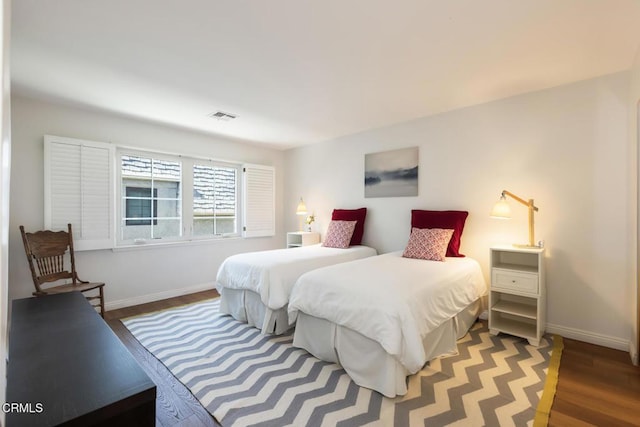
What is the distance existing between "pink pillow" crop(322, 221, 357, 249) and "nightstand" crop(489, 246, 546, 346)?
1684 mm

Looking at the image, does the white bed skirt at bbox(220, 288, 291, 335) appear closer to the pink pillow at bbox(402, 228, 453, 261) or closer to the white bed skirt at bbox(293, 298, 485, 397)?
the white bed skirt at bbox(293, 298, 485, 397)

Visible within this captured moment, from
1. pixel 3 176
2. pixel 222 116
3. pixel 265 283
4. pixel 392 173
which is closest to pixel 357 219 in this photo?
pixel 392 173

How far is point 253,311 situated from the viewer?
2912 millimetres

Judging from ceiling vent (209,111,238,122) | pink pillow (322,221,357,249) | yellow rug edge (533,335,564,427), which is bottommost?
yellow rug edge (533,335,564,427)

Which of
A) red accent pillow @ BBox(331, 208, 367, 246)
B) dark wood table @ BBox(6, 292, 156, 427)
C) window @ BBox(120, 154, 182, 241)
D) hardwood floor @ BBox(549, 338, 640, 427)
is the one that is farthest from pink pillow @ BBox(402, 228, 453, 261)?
window @ BBox(120, 154, 182, 241)

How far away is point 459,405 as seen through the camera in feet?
5.79

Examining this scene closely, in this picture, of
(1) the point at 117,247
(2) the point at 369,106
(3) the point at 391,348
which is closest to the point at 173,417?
(3) the point at 391,348

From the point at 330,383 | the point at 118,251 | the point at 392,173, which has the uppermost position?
the point at 392,173

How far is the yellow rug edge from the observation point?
1640 millimetres

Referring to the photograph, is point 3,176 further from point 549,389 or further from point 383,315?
point 549,389

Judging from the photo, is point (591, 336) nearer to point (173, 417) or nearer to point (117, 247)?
point (173, 417)

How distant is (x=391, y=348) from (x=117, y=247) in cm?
330

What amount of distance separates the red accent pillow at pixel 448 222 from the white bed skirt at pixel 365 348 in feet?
2.37

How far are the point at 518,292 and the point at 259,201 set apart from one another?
3.71m
